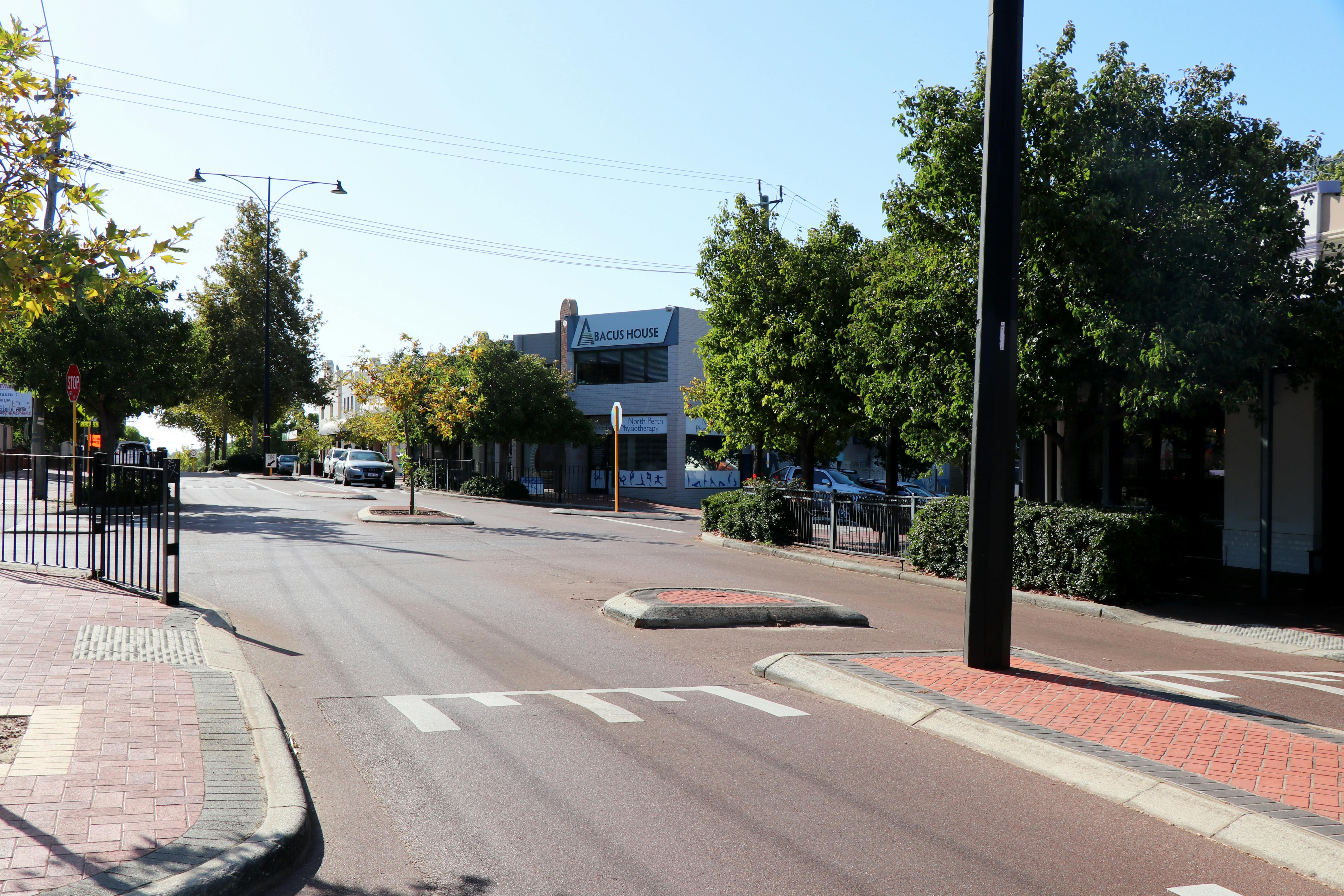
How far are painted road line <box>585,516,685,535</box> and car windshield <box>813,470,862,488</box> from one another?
26.3 feet

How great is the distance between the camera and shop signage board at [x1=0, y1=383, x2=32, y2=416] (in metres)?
26.1

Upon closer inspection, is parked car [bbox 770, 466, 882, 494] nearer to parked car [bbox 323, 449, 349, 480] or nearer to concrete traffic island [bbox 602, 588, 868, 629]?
concrete traffic island [bbox 602, 588, 868, 629]

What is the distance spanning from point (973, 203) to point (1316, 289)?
440 cm

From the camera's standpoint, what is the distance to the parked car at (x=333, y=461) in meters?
49.3

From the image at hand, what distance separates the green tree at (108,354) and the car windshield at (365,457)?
18.3 m

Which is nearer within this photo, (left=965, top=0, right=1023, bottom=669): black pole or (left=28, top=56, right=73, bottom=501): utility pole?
A: (left=965, top=0, right=1023, bottom=669): black pole

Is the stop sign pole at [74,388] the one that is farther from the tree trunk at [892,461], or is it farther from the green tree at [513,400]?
the tree trunk at [892,461]

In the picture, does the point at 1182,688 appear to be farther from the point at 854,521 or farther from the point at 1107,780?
the point at 854,521

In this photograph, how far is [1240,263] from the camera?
12.2 m

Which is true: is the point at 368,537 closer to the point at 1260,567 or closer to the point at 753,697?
the point at 753,697

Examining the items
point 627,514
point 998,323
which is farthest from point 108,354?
point 998,323

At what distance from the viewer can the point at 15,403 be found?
26.5 meters

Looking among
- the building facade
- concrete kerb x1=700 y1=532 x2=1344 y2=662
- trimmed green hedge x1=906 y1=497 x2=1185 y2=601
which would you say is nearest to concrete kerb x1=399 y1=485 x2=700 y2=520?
the building facade

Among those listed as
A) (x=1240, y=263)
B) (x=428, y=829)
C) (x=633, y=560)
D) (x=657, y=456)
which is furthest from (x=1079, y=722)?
(x=657, y=456)
